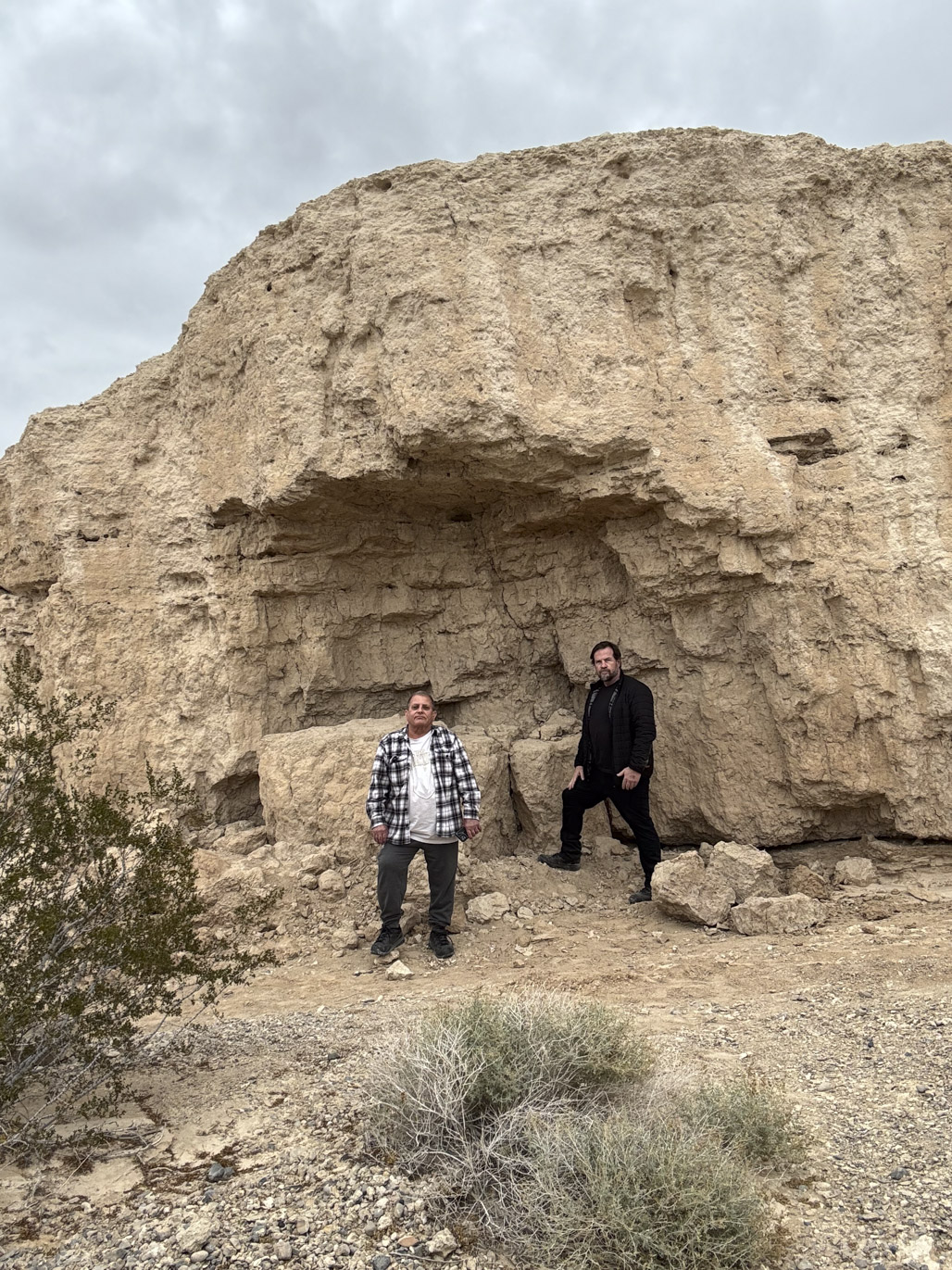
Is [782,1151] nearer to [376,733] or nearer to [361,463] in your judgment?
[376,733]

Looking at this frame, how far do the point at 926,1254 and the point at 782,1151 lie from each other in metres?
0.44

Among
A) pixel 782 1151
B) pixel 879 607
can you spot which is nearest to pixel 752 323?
pixel 879 607

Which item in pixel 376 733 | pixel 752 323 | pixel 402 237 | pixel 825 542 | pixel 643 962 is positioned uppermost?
pixel 402 237

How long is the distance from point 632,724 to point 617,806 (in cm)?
57

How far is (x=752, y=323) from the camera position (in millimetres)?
6102

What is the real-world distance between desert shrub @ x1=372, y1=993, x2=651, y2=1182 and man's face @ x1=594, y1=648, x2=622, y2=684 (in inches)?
117

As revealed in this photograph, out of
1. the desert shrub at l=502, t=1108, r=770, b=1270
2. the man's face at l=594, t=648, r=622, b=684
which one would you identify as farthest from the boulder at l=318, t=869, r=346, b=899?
the desert shrub at l=502, t=1108, r=770, b=1270

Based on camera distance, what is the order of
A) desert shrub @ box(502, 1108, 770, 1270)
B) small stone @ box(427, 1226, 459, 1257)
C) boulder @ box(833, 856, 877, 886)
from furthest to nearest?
1. boulder @ box(833, 856, 877, 886)
2. small stone @ box(427, 1226, 459, 1257)
3. desert shrub @ box(502, 1108, 770, 1270)

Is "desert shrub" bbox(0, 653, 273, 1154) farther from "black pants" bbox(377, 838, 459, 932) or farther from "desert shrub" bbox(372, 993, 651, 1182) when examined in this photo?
"black pants" bbox(377, 838, 459, 932)

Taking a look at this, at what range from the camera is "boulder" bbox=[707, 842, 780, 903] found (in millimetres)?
5418

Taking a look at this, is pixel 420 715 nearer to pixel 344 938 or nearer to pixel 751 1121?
pixel 344 938

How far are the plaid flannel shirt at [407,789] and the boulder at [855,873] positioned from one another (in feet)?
8.56

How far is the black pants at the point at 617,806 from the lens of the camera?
582cm

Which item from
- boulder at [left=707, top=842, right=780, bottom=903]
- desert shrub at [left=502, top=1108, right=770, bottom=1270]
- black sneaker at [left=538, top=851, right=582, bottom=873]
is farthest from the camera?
black sneaker at [left=538, top=851, right=582, bottom=873]
